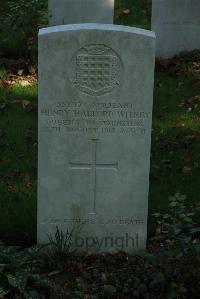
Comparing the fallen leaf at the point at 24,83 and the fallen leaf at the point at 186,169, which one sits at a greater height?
the fallen leaf at the point at 24,83

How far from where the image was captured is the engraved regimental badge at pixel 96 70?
4.99 metres

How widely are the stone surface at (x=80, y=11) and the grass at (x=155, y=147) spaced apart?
3.85 feet

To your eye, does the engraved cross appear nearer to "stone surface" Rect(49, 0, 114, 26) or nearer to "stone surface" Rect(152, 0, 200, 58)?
"stone surface" Rect(49, 0, 114, 26)

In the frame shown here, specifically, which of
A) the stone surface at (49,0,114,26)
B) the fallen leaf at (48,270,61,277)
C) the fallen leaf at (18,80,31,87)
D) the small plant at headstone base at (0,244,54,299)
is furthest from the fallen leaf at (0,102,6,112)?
the fallen leaf at (48,270,61,277)

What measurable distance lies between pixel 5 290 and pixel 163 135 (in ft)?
11.1

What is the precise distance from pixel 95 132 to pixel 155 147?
2215 mm

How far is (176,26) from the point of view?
10.7 meters

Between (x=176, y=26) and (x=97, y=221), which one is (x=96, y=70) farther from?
(x=176, y=26)

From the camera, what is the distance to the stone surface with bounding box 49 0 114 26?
10.4m

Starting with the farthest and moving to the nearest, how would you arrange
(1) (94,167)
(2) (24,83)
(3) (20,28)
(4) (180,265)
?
(3) (20,28), (2) (24,83), (1) (94,167), (4) (180,265)

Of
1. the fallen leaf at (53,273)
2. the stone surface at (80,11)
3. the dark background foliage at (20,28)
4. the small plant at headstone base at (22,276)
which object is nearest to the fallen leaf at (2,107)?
the dark background foliage at (20,28)

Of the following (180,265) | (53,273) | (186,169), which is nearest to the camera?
(180,265)

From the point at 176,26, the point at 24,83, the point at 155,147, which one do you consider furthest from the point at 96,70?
the point at 176,26

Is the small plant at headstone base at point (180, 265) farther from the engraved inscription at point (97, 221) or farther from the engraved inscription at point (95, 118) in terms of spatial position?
the engraved inscription at point (95, 118)
